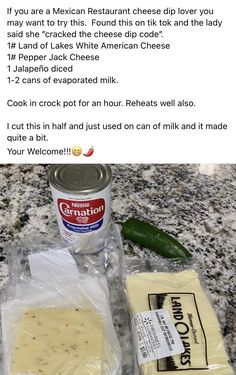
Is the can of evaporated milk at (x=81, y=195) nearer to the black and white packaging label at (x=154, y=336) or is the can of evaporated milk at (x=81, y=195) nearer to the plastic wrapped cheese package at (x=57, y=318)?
the plastic wrapped cheese package at (x=57, y=318)

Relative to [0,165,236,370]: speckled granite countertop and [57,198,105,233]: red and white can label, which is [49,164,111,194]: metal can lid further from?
[0,165,236,370]: speckled granite countertop

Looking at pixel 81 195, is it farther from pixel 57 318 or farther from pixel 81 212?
pixel 57 318

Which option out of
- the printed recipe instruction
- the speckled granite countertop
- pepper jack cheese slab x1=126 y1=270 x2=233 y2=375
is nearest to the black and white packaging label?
pepper jack cheese slab x1=126 y1=270 x2=233 y2=375

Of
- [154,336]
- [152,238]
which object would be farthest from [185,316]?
[152,238]

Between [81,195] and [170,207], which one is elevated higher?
[81,195]

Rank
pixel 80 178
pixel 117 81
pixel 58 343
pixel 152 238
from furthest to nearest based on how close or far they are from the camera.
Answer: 1. pixel 152 238
2. pixel 80 178
3. pixel 58 343
4. pixel 117 81

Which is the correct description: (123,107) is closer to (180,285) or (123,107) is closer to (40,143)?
(40,143)

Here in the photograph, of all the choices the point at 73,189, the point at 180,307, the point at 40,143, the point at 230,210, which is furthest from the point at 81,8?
the point at 230,210
